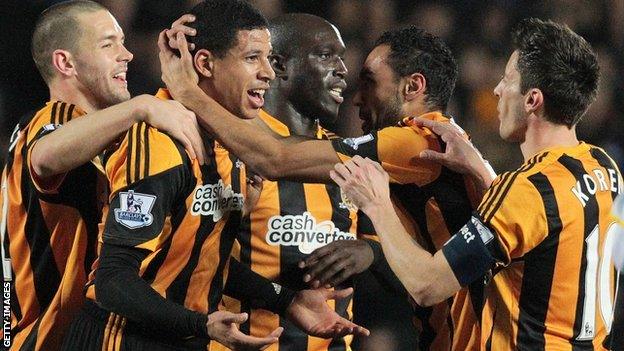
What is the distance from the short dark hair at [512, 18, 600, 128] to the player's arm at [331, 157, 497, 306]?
566 millimetres

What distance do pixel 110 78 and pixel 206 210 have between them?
1.20m

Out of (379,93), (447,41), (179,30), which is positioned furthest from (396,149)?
(447,41)

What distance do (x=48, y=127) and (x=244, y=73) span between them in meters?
0.76

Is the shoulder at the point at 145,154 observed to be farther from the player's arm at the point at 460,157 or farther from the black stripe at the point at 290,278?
the black stripe at the point at 290,278

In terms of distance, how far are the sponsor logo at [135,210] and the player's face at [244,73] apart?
0.75 metres

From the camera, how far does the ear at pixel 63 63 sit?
414 cm

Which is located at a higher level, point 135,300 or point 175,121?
point 175,121

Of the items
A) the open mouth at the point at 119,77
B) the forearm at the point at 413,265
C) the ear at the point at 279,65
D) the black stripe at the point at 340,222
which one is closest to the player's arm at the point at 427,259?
the forearm at the point at 413,265

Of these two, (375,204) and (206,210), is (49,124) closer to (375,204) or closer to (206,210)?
(206,210)

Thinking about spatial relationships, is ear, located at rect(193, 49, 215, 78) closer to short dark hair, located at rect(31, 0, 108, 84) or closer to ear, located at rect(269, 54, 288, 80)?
short dark hair, located at rect(31, 0, 108, 84)

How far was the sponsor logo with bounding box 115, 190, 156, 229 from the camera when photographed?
3035 mm

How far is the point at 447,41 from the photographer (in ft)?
25.4

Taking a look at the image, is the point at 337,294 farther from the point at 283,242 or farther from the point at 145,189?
the point at 145,189

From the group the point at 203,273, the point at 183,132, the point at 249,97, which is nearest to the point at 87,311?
the point at 203,273
